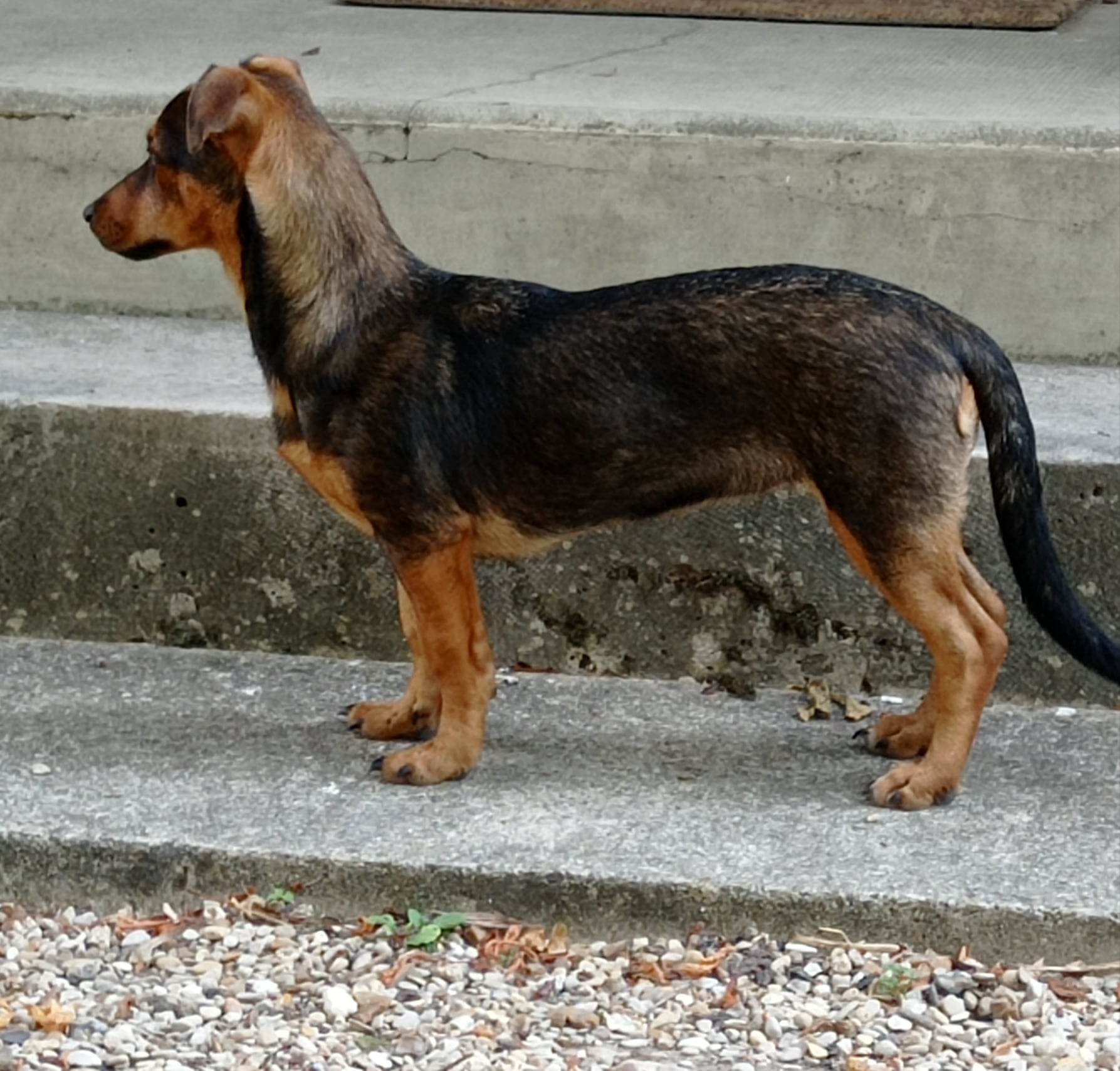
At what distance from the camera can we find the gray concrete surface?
169 inches

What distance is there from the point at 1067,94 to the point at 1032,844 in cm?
292

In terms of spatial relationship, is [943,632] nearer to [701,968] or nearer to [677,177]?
[701,968]

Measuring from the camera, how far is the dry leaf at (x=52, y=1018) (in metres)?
3.98

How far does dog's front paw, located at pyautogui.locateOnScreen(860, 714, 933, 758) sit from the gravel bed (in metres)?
0.76

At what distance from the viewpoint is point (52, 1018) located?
3994 mm

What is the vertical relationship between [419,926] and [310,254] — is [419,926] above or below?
below

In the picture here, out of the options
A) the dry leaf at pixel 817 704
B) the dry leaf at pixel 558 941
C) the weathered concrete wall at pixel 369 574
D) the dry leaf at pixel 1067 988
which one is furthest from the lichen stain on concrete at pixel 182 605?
the dry leaf at pixel 1067 988

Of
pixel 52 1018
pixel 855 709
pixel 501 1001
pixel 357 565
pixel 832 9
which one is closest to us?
pixel 52 1018

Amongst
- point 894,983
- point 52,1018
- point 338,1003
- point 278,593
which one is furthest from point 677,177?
point 52,1018

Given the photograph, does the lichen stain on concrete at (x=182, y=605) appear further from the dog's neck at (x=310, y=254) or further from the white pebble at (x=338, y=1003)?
the white pebble at (x=338, y=1003)

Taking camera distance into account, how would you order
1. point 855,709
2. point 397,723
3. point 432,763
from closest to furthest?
point 432,763
point 397,723
point 855,709

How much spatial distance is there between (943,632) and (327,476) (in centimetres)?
131

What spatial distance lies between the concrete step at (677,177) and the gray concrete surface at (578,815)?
4.69ft

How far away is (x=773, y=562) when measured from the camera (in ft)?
17.4
